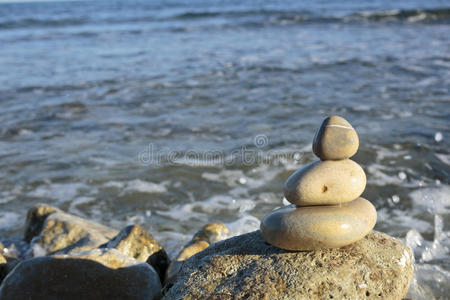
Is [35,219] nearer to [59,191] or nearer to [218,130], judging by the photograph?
[59,191]

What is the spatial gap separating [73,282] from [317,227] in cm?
147

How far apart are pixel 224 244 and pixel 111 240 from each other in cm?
125

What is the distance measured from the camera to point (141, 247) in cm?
338

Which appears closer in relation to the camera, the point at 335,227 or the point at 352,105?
the point at 335,227

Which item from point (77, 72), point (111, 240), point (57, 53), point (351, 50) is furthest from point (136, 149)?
point (57, 53)

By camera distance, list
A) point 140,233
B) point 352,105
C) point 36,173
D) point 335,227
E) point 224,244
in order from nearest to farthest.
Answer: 1. point 335,227
2. point 224,244
3. point 140,233
4. point 36,173
5. point 352,105

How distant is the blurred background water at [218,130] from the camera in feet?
14.9

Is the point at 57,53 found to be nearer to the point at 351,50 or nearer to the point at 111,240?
the point at 351,50

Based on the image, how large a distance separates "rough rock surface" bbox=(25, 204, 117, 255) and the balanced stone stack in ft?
5.57

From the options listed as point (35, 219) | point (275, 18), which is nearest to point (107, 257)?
point (35, 219)

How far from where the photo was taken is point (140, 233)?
343cm

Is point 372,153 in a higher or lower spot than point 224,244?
lower

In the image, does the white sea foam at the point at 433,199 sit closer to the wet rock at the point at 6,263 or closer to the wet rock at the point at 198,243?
the wet rock at the point at 198,243

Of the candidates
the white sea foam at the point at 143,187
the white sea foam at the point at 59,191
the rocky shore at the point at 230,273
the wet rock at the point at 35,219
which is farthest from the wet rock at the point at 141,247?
the white sea foam at the point at 59,191
